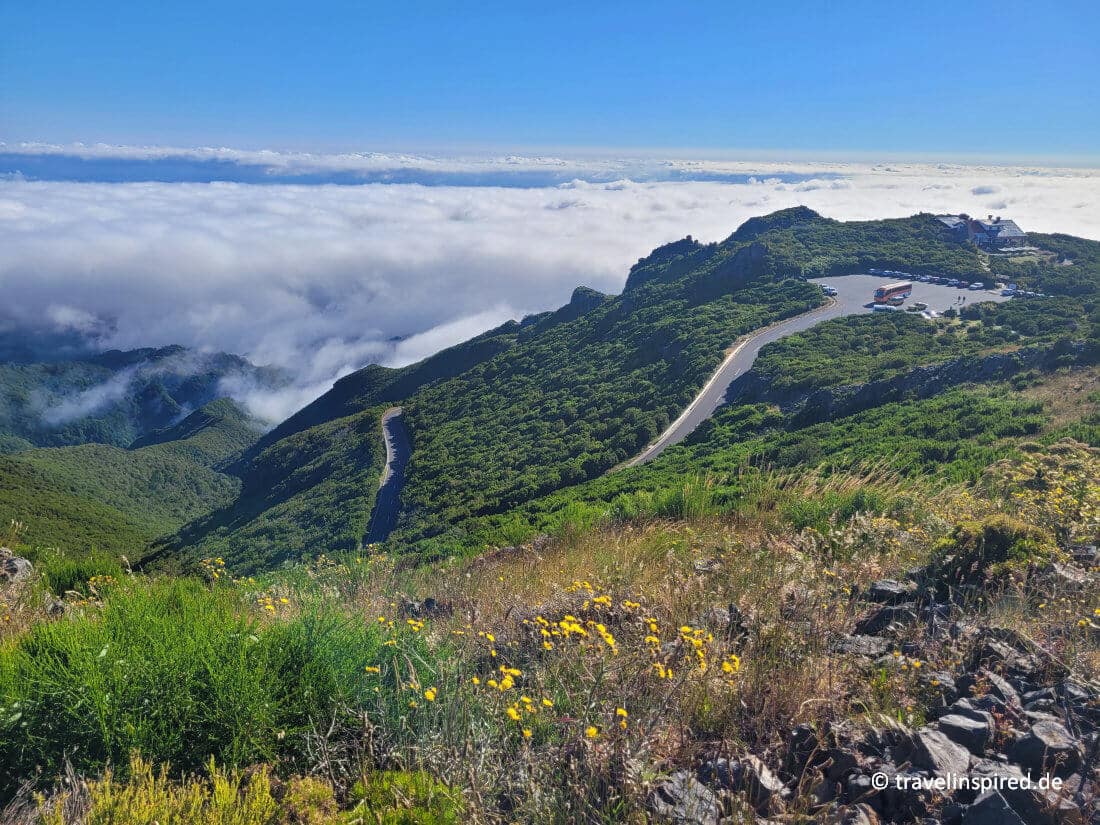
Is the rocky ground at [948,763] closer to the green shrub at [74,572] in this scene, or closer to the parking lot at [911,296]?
the green shrub at [74,572]

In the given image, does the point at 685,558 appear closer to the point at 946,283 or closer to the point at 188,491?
the point at 946,283

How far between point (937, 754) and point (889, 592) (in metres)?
2.28

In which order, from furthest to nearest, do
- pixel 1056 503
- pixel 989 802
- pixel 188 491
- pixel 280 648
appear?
pixel 188 491, pixel 1056 503, pixel 280 648, pixel 989 802

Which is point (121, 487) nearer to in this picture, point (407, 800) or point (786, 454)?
point (786, 454)

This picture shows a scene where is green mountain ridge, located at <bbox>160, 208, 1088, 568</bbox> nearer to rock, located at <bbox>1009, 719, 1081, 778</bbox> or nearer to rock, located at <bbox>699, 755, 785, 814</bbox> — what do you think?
rock, located at <bbox>699, 755, 785, 814</bbox>

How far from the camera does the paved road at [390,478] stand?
47.3m

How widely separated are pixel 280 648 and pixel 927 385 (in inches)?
1366

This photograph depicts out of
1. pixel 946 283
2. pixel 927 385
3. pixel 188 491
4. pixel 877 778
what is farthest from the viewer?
pixel 188 491

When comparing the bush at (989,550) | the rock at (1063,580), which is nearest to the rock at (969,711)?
the rock at (1063,580)

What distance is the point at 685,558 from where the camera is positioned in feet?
19.9

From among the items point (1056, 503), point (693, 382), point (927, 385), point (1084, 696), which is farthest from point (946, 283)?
point (1084, 696)

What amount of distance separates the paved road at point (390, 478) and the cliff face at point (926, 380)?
27.7m

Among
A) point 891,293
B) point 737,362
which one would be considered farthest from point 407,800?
point 891,293

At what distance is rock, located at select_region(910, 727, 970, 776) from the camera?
102 inches
